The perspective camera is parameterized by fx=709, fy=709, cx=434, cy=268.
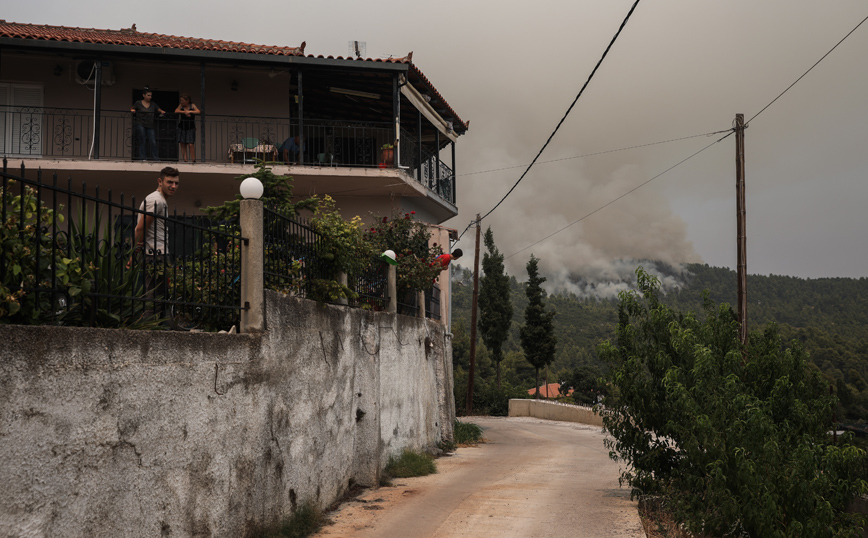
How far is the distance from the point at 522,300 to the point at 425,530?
102 meters

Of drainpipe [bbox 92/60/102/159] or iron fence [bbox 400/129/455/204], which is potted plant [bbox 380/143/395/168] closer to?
iron fence [bbox 400/129/455/204]

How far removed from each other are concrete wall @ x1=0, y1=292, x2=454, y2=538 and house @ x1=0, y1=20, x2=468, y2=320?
28.5 ft

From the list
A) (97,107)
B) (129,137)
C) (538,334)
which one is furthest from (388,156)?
(538,334)

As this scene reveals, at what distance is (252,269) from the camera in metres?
6.82

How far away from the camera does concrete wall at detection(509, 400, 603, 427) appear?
3048cm

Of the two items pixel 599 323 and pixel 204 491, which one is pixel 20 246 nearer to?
pixel 204 491

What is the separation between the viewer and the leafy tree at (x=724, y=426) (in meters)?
7.80

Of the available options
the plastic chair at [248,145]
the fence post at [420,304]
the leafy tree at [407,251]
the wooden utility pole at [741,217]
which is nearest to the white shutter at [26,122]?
the plastic chair at [248,145]

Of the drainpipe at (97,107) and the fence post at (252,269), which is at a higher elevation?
the drainpipe at (97,107)

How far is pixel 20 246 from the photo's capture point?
4.26m

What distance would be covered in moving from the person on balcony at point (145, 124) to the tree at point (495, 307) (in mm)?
27901

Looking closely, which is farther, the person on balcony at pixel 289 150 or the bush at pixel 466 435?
the bush at pixel 466 435

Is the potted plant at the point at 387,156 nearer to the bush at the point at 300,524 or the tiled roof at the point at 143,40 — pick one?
the tiled roof at the point at 143,40

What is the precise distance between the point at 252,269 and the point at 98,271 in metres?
2.00
